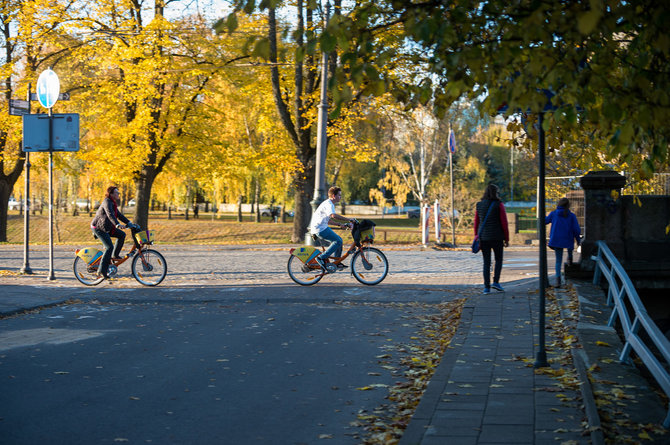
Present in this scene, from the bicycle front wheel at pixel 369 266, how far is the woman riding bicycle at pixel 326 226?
0.38 m

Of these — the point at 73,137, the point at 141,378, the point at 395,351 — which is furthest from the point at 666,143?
the point at 73,137

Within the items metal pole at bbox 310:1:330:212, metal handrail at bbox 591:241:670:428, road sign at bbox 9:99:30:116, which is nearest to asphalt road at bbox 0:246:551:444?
metal handrail at bbox 591:241:670:428

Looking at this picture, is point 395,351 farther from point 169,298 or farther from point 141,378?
point 169,298

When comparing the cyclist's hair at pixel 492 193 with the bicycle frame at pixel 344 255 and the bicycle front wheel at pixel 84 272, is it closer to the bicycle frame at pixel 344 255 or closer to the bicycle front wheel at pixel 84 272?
the bicycle frame at pixel 344 255

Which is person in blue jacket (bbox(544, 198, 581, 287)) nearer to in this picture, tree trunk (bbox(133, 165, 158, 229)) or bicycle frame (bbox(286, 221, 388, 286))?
bicycle frame (bbox(286, 221, 388, 286))

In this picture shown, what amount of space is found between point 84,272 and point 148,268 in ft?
4.11

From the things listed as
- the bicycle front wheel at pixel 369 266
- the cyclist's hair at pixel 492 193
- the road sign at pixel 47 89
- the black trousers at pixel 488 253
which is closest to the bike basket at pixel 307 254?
the bicycle front wheel at pixel 369 266

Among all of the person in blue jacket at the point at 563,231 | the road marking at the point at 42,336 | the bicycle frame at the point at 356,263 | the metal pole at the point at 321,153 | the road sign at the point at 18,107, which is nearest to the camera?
the road marking at the point at 42,336

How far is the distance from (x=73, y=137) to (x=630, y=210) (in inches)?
396

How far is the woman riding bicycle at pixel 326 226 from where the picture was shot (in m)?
13.7

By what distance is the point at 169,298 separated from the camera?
40.0ft

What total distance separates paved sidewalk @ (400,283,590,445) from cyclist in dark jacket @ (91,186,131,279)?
749 cm

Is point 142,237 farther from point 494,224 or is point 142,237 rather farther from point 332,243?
point 494,224

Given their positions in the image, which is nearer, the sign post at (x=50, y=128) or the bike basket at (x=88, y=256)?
the bike basket at (x=88, y=256)
